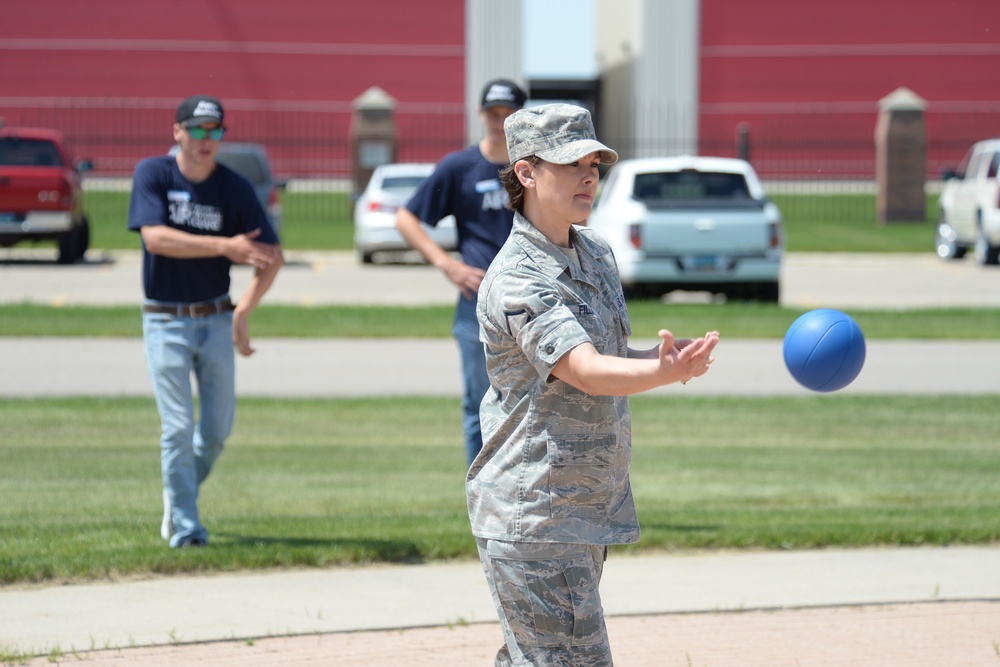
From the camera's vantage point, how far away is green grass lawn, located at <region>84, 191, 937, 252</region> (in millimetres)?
30156

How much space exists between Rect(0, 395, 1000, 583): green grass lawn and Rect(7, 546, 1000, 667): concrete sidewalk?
0.70 feet

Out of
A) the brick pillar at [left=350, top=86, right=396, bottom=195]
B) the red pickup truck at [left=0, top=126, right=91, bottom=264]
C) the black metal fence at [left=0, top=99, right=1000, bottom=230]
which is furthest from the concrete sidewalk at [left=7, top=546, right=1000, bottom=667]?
the black metal fence at [left=0, top=99, right=1000, bottom=230]

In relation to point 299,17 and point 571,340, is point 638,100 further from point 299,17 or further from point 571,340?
point 571,340

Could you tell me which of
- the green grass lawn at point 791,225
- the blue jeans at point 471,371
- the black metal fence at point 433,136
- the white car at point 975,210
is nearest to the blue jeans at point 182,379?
the blue jeans at point 471,371

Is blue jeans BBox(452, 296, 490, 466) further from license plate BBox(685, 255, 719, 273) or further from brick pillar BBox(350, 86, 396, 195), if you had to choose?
brick pillar BBox(350, 86, 396, 195)

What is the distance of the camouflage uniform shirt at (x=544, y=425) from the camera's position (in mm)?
3691

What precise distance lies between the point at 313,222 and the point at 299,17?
14577 millimetres

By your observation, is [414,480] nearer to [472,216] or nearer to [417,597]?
[472,216]

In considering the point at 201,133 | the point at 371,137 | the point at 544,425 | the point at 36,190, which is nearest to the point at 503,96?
the point at 201,133

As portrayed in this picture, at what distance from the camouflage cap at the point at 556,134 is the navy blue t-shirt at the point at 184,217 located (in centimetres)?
334

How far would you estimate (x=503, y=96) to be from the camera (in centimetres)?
702

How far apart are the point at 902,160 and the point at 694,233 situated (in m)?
21.7

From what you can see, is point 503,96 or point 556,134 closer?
point 556,134

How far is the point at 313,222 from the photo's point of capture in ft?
120
